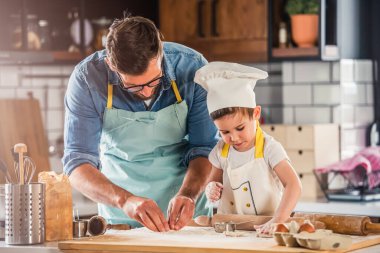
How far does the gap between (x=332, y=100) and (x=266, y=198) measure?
245 cm

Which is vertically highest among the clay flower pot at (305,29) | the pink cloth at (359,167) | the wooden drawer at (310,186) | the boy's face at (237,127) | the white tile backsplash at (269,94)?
the clay flower pot at (305,29)

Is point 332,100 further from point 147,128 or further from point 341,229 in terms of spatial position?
point 341,229

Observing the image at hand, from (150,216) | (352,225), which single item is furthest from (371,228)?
(150,216)

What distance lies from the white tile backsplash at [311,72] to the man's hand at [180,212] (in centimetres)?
261

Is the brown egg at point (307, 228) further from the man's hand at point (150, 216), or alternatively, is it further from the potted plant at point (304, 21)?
the potted plant at point (304, 21)

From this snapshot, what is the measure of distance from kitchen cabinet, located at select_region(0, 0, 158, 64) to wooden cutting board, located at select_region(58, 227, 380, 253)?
8.74 ft

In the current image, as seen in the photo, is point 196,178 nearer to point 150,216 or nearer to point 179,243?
point 150,216

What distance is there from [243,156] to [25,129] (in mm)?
2346

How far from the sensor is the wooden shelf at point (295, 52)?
17.9ft

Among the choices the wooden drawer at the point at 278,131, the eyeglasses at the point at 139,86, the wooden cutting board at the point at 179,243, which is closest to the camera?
the wooden cutting board at the point at 179,243

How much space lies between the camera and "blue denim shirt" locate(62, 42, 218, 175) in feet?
11.2

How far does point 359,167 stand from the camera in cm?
507

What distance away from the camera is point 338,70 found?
18.1 ft

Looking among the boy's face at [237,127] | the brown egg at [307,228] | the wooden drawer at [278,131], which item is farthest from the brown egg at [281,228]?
the wooden drawer at [278,131]
